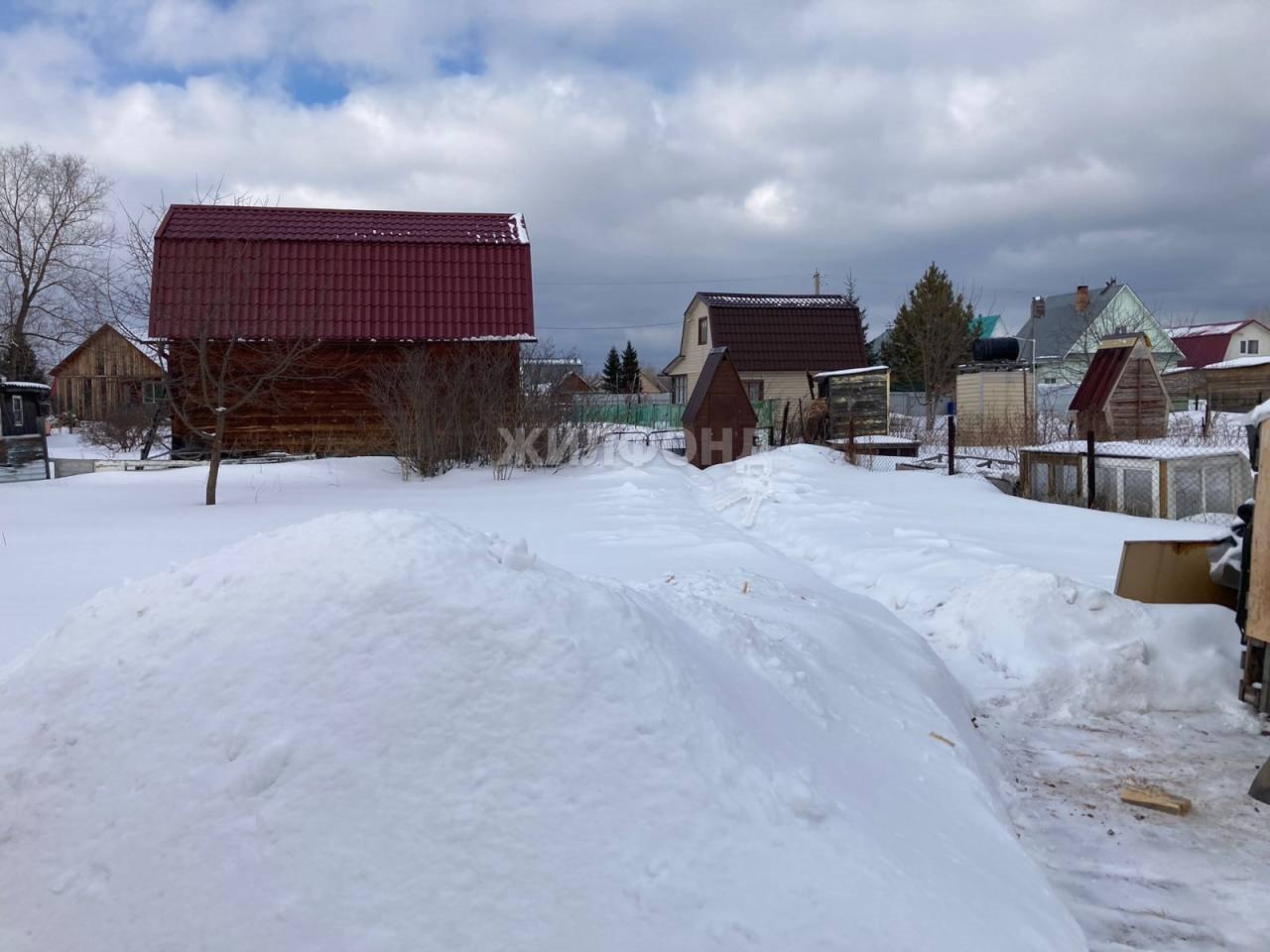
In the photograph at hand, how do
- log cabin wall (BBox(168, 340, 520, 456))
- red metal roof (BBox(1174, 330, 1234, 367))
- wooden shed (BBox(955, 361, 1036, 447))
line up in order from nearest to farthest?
log cabin wall (BBox(168, 340, 520, 456)) < wooden shed (BBox(955, 361, 1036, 447)) < red metal roof (BBox(1174, 330, 1234, 367))

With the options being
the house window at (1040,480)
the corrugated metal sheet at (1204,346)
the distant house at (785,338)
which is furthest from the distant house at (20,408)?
the corrugated metal sheet at (1204,346)

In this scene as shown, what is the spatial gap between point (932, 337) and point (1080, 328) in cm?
1376

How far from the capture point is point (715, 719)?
270 cm

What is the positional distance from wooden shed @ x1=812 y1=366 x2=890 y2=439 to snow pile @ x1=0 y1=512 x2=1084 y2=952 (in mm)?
16491

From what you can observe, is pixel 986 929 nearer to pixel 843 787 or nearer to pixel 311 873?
pixel 843 787

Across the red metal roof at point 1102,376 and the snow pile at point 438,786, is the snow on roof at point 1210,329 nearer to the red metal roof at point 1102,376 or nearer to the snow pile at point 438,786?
the red metal roof at point 1102,376

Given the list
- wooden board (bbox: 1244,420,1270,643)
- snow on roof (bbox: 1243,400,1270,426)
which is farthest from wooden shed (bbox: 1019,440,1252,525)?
wooden board (bbox: 1244,420,1270,643)

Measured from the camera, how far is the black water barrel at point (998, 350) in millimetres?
22422

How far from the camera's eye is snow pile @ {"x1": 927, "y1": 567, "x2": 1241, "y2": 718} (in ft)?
15.6

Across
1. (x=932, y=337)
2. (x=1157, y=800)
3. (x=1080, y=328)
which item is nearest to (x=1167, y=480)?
(x=1157, y=800)

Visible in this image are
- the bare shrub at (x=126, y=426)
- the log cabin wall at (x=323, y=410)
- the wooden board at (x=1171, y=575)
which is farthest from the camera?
the bare shrub at (x=126, y=426)

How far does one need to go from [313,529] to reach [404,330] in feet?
47.9

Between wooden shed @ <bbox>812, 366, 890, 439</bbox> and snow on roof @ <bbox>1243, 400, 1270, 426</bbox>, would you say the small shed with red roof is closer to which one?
wooden shed @ <bbox>812, 366, 890, 439</bbox>

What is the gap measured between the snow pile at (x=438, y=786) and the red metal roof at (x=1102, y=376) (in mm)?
17830
